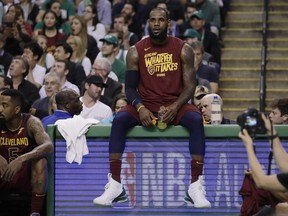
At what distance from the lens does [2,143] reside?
539 inches

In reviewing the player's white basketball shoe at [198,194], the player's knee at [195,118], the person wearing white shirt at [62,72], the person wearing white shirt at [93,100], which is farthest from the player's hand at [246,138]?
the person wearing white shirt at [62,72]

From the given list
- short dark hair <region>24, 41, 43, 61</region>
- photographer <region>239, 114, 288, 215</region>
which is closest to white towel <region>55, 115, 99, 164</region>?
photographer <region>239, 114, 288, 215</region>

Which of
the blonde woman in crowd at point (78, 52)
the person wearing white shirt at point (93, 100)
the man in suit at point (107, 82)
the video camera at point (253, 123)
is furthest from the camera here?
the blonde woman in crowd at point (78, 52)

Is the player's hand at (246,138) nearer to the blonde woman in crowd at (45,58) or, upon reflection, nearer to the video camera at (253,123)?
the video camera at (253,123)

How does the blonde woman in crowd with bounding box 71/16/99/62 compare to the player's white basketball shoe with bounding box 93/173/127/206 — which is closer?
the player's white basketball shoe with bounding box 93/173/127/206

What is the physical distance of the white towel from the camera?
13562 mm

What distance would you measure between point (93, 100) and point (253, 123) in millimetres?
6139

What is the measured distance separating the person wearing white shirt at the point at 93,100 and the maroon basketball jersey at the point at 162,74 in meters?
3.48

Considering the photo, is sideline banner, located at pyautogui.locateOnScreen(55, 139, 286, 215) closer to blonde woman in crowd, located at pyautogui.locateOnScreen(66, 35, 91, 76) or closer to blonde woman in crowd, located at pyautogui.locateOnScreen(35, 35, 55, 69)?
blonde woman in crowd, located at pyautogui.locateOnScreen(66, 35, 91, 76)

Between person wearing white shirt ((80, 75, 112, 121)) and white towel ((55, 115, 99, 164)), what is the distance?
9.94 feet

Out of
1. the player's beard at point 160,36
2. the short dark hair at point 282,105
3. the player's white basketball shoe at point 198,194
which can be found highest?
the player's beard at point 160,36

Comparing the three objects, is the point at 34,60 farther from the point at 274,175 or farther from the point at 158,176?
the point at 274,175

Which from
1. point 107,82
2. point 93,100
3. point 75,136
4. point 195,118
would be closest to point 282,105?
point 195,118

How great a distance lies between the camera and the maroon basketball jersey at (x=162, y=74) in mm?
13195
